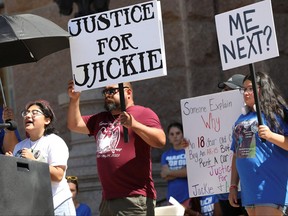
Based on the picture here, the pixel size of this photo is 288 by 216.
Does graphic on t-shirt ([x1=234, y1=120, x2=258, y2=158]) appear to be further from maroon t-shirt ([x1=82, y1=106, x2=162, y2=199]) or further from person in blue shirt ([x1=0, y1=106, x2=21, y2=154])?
person in blue shirt ([x1=0, y1=106, x2=21, y2=154])

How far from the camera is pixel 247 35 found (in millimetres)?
7094

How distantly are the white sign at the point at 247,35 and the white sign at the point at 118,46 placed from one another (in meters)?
0.46

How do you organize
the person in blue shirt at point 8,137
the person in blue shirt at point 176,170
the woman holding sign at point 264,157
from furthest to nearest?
the person in blue shirt at point 176,170 → the person in blue shirt at point 8,137 → the woman holding sign at point 264,157

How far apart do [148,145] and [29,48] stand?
140cm

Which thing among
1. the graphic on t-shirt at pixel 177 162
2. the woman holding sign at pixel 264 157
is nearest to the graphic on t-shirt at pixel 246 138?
the woman holding sign at pixel 264 157

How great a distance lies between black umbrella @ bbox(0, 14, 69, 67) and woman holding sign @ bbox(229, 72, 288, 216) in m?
1.55

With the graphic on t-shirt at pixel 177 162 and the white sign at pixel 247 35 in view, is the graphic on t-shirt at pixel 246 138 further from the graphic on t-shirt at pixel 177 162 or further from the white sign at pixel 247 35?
the graphic on t-shirt at pixel 177 162

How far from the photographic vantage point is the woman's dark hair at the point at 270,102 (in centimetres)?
698

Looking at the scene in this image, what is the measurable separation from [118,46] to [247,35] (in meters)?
0.94

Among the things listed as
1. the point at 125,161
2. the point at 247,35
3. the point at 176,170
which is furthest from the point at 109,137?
the point at 176,170

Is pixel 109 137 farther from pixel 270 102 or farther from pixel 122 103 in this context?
pixel 270 102

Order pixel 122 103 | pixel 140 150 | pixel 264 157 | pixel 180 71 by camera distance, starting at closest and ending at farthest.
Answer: pixel 264 157, pixel 122 103, pixel 140 150, pixel 180 71

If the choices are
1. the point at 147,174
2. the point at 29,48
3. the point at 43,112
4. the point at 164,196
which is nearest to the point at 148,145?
the point at 147,174

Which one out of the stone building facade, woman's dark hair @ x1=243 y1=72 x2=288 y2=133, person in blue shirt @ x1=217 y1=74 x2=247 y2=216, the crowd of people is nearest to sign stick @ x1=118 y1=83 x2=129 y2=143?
the crowd of people
